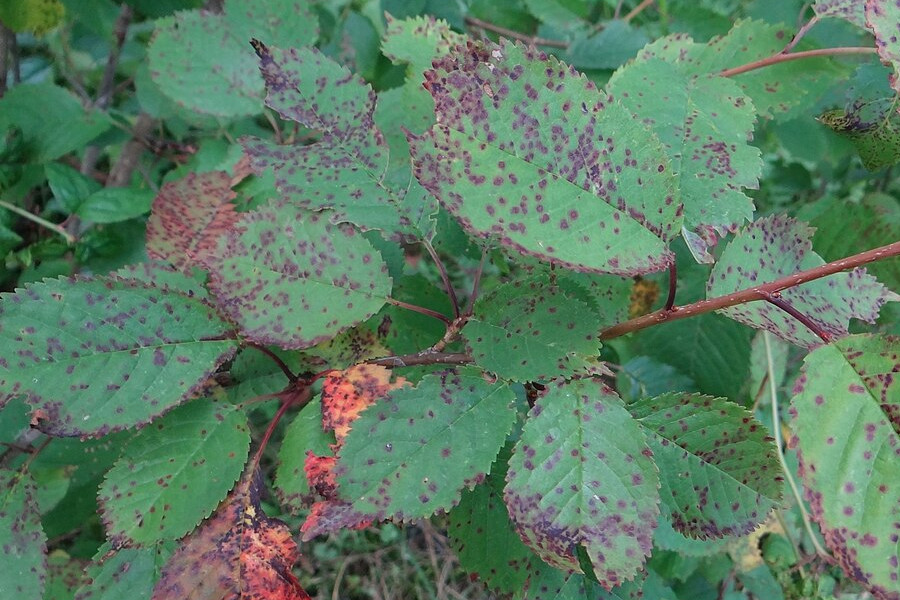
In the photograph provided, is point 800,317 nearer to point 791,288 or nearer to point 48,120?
point 791,288

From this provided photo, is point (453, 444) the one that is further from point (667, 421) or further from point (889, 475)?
point (889, 475)

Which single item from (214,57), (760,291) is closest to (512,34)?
(214,57)

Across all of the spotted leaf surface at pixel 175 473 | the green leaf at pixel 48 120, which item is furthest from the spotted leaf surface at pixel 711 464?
the green leaf at pixel 48 120

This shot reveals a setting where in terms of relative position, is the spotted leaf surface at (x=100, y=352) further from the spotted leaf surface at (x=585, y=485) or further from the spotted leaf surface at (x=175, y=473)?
the spotted leaf surface at (x=585, y=485)

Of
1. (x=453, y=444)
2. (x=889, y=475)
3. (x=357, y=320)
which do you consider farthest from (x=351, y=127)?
(x=889, y=475)

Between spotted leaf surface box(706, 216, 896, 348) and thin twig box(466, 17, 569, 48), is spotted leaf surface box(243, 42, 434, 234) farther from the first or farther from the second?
thin twig box(466, 17, 569, 48)

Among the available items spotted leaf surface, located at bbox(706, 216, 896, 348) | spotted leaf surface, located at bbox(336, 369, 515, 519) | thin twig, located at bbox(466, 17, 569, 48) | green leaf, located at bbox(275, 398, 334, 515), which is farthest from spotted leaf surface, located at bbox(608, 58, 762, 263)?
thin twig, located at bbox(466, 17, 569, 48)
